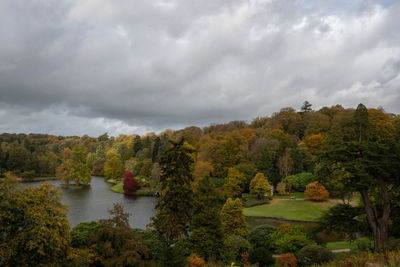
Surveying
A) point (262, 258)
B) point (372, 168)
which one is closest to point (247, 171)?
point (262, 258)

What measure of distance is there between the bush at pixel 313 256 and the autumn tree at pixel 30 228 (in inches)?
525

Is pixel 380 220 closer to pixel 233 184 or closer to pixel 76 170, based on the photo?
pixel 233 184

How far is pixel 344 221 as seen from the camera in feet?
43.2

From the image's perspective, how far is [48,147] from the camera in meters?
94.3

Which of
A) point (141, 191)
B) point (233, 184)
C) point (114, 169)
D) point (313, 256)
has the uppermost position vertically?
point (114, 169)

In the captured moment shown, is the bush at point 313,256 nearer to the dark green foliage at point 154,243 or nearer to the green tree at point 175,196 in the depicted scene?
the green tree at point 175,196

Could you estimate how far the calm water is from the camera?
32688 millimetres

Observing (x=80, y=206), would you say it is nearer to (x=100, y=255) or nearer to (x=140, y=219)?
(x=140, y=219)

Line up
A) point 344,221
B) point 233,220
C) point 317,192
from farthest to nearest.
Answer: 1. point 317,192
2. point 233,220
3. point 344,221

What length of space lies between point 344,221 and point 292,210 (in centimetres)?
2302

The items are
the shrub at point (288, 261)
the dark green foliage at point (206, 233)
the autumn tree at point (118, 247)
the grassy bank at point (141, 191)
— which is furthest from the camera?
the grassy bank at point (141, 191)

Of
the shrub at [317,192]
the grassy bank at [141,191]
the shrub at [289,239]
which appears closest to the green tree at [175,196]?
the shrub at [289,239]

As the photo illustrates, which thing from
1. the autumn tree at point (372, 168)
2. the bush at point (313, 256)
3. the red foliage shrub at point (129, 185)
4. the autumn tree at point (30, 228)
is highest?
the autumn tree at point (372, 168)

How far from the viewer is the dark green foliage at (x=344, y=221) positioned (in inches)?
513
